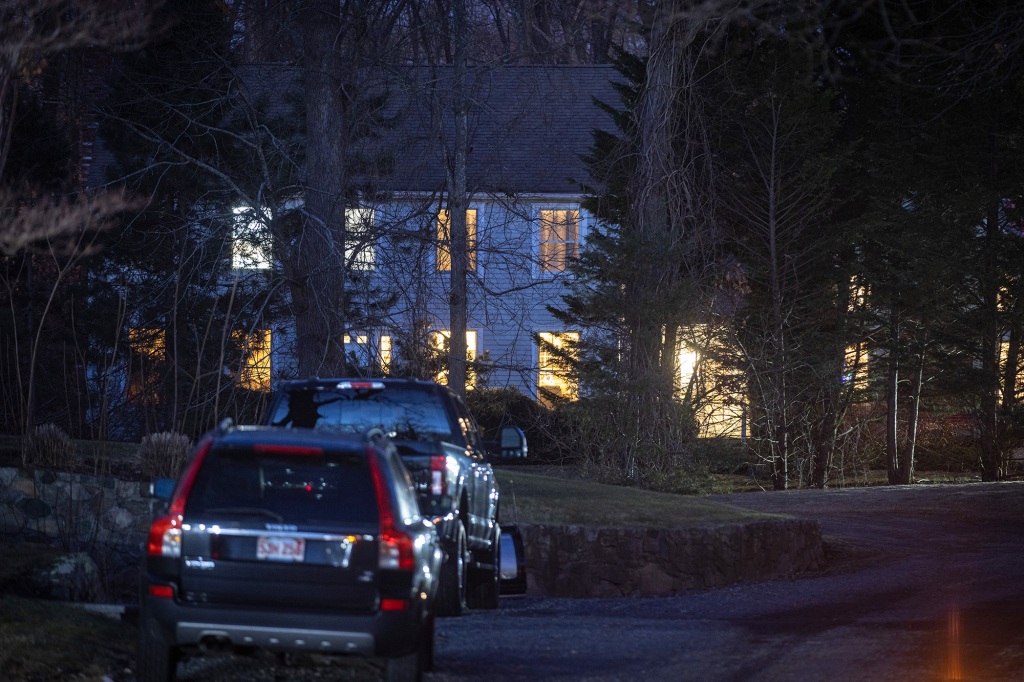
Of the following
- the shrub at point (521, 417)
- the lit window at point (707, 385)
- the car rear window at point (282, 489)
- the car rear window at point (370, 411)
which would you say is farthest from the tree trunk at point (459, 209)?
the car rear window at point (282, 489)

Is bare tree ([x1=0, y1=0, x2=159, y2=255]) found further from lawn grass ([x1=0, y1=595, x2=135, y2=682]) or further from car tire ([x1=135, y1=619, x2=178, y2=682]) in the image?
car tire ([x1=135, y1=619, x2=178, y2=682])

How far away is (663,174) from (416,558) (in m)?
16.0

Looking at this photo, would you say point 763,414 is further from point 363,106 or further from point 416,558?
point 416,558

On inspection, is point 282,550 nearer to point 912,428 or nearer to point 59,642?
point 59,642

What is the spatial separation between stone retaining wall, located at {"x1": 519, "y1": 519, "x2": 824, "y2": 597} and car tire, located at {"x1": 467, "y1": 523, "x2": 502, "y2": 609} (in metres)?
2.20

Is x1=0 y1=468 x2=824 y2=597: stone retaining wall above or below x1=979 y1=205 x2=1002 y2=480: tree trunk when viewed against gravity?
below

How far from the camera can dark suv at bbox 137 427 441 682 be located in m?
6.92

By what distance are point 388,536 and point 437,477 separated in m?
2.23

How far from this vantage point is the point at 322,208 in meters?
19.1

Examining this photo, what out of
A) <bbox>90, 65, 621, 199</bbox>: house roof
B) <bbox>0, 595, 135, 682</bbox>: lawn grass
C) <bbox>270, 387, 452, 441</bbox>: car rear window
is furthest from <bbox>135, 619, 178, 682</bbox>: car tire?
<bbox>90, 65, 621, 199</bbox>: house roof

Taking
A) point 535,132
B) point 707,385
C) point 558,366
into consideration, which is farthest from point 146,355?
point 535,132

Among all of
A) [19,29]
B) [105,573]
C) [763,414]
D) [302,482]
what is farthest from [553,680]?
[763,414]

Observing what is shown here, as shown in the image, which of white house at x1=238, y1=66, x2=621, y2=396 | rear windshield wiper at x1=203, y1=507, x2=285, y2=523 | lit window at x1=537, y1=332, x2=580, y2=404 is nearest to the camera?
rear windshield wiper at x1=203, y1=507, x2=285, y2=523

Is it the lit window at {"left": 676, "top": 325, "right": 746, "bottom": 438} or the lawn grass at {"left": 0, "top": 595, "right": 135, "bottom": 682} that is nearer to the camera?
the lawn grass at {"left": 0, "top": 595, "right": 135, "bottom": 682}
